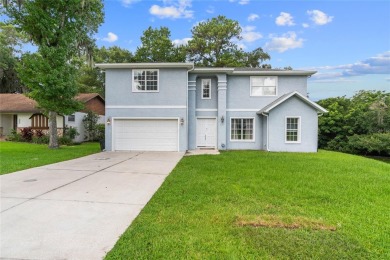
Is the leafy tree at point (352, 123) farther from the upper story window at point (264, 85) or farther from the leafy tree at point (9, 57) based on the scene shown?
the leafy tree at point (9, 57)

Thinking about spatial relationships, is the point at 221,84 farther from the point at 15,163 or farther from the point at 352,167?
the point at 15,163

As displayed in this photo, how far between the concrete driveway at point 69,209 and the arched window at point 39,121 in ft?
46.0

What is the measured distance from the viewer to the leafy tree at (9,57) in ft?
95.1

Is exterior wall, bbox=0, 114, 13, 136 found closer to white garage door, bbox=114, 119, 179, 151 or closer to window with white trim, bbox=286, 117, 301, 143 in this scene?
white garage door, bbox=114, 119, 179, 151

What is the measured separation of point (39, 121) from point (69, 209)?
19.3m

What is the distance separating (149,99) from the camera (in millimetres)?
14805

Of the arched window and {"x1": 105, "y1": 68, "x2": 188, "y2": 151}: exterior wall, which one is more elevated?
{"x1": 105, "y1": 68, "x2": 188, "y2": 151}: exterior wall

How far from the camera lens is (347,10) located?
13547 millimetres

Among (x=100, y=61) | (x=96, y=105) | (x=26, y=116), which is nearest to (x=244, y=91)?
(x=96, y=105)

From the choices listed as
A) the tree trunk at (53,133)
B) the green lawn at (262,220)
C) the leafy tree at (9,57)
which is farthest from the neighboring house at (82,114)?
the green lawn at (262,220)

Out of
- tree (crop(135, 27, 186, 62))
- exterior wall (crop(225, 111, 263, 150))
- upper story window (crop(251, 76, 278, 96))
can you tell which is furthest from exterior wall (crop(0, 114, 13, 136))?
upper story window (crop(251, 76, 278, 96))

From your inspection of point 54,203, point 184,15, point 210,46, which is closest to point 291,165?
point 54,203

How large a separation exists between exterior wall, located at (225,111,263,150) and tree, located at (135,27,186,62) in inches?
668

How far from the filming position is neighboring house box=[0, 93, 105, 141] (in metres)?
20.7
